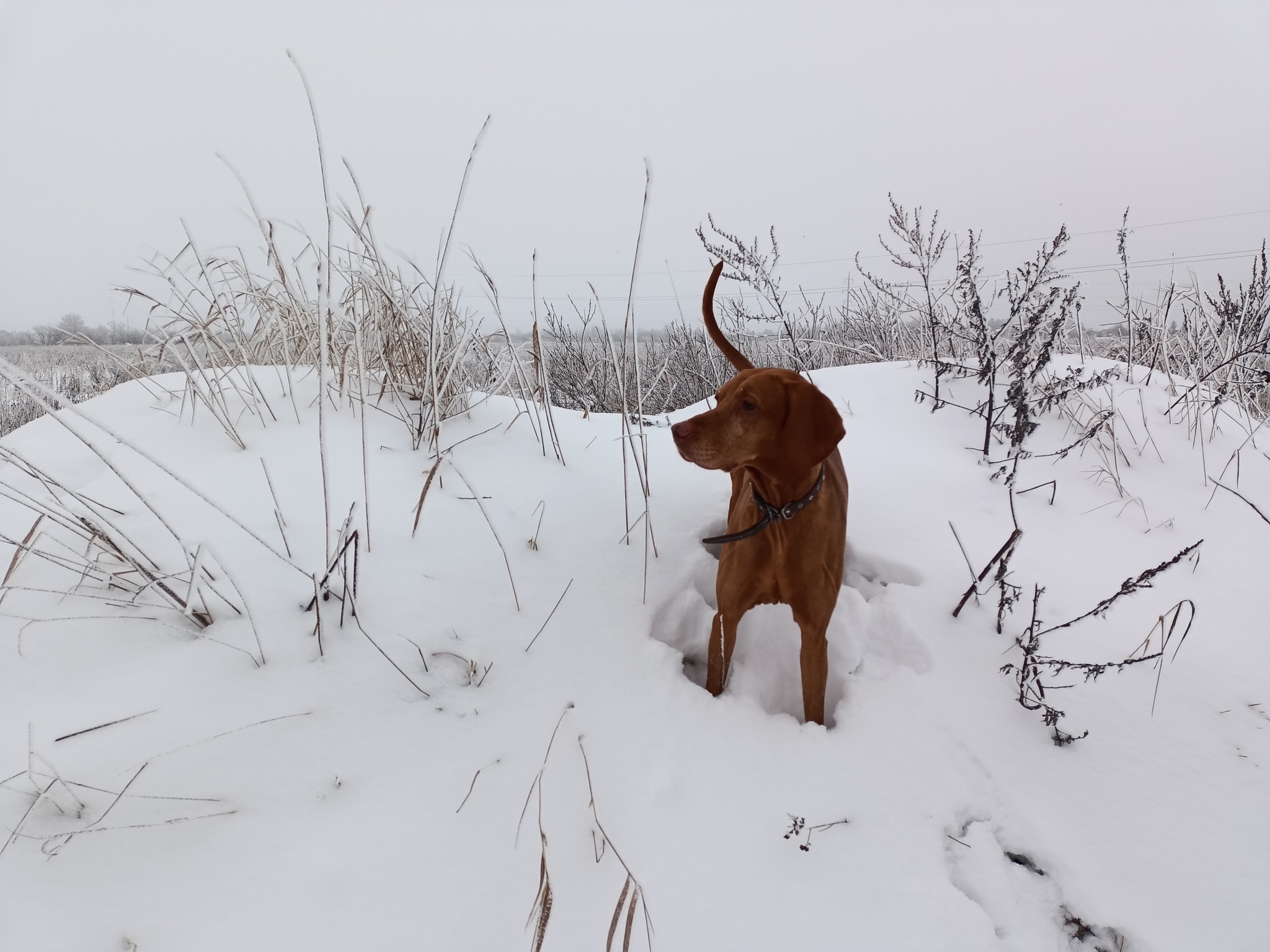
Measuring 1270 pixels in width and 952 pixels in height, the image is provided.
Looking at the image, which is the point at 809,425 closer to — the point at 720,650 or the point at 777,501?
the point at 777,501

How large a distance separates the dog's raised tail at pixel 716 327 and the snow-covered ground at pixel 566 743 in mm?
624

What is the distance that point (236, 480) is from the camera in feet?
5.44

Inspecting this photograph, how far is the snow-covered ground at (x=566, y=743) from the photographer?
0.97 m

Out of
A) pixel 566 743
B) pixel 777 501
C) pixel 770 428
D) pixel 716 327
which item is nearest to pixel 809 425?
pixel 770 428

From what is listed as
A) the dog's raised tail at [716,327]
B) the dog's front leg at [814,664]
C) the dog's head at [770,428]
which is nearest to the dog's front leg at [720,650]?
the dog's front leg at [814,664]

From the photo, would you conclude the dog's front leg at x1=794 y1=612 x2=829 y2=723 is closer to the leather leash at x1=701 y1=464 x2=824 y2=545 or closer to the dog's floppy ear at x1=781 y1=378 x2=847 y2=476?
the leather leash at x1=701 y1=464 x2=824 y2=545

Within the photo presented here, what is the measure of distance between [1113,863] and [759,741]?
711 mm

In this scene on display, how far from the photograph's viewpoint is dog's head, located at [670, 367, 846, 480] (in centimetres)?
117

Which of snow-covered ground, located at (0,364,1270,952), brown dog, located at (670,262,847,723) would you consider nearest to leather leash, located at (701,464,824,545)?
A: brown dog, located at (670,262,847,723)

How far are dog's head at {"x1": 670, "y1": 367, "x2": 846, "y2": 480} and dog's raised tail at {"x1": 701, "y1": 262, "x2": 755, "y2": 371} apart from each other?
230mm

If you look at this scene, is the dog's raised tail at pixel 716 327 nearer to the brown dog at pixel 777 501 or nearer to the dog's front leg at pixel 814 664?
the brown dog at pixel 777 501

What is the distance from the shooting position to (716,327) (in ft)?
5.32

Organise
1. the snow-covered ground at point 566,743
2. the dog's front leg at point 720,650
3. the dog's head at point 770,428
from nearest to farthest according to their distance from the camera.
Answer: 1. the snow-covered ground at point 566,743
2. the dog's head at point 770,428
3. the dog's front leg at point 720,650

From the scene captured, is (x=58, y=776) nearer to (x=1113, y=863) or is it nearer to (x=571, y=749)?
(x=571, y=749)
